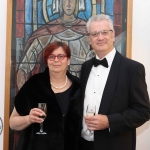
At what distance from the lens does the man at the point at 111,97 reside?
1749 millimetres

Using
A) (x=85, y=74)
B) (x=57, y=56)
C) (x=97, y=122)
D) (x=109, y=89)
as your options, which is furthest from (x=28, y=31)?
(x=97, y=122)

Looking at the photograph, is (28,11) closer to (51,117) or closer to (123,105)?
(51,117)

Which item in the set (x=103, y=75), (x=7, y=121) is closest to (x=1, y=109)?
(x=7, y=121)

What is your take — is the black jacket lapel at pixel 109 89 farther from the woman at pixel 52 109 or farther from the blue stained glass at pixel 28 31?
the blue stained glass at pixel 28 31

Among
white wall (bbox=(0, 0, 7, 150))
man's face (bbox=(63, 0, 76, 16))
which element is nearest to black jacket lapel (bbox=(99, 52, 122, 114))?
man's face (bbox=(63, 0, 76, 16))

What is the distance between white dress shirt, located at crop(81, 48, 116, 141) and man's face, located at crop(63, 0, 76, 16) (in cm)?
73

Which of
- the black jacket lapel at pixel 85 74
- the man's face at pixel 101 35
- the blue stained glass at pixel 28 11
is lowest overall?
the black jacket lapel at pixel 85 74

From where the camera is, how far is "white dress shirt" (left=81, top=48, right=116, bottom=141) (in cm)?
190

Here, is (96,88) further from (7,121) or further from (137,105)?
(7,121)

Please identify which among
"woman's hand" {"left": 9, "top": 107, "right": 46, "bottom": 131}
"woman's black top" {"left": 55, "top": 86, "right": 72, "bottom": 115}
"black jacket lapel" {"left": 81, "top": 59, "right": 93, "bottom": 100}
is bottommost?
"woman's hand" {"left": 9, "top": 107, "right": 46, "bottom": 131}

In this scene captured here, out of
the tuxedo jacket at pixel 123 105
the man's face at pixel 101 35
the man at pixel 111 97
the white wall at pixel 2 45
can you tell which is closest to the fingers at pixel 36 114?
the man at pixel 111 97

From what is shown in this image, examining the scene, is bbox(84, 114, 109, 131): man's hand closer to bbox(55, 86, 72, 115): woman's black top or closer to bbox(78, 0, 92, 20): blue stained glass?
bbox(55, 86, 72, 115): woman's black top

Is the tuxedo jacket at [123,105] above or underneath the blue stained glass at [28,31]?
underneath

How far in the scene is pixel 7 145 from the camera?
7.89ft
